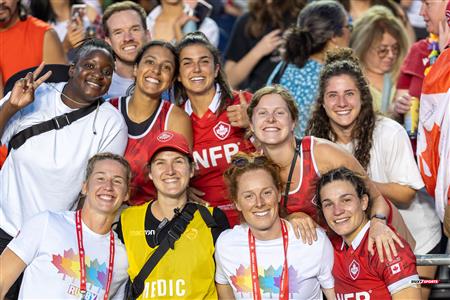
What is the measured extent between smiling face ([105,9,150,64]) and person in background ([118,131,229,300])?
1.23 metres

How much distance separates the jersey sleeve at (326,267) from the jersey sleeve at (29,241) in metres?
1.51

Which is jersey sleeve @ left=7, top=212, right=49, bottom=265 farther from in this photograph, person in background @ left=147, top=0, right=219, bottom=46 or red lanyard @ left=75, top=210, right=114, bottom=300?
person in background @ left=147, top=0, right=219, bottom=46

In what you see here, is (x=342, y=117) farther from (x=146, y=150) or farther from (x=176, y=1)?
(x=176, y=1)

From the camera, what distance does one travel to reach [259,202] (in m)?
5.89

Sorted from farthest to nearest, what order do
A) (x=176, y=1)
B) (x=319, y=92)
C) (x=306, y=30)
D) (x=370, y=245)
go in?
(x=176, y=1)
(x=306, y=30)
(x=319, y=92)
(x=370, y=245)

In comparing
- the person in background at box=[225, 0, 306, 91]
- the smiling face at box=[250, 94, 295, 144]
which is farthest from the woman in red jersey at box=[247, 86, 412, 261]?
the person in background at box=[225, 0, 306, 91]

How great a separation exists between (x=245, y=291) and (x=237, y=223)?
665 mm

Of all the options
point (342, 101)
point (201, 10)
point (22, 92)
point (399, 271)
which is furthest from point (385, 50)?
point (22, 92)

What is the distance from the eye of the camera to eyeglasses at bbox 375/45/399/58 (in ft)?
26.2

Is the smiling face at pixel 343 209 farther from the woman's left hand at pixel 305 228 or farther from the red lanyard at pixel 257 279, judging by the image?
the red lanyard at pixel 257 279

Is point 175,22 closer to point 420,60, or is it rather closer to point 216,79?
point 216,79

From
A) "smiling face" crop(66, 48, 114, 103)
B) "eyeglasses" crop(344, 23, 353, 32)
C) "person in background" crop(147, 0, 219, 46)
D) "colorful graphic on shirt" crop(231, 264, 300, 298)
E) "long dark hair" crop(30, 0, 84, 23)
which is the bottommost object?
"colorful graphic on shirt" crop(231, 264, 300, 298)

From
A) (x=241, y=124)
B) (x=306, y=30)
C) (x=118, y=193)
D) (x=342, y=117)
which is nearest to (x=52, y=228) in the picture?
(x=118, y=193)

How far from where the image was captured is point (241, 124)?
6.68 metres
